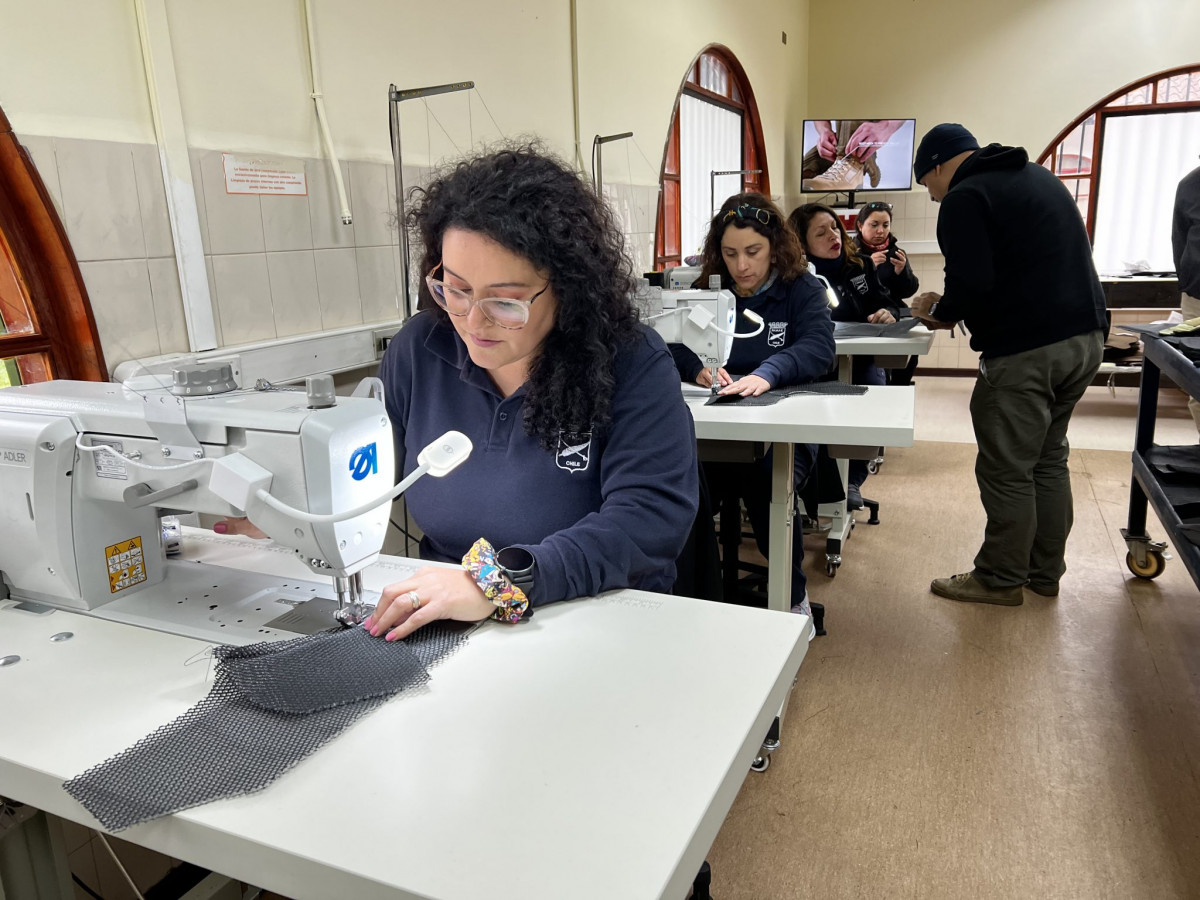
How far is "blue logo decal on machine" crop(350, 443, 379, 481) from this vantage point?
38.8 inches

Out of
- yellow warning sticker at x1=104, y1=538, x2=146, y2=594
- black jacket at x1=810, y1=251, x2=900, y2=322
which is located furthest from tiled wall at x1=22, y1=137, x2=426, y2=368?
black jacket at x1=810, y1=251, x2=900, y2=322

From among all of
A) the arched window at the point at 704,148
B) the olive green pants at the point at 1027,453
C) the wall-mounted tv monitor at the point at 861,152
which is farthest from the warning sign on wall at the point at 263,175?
the wall-mounted tv monitor at the point at 861,152

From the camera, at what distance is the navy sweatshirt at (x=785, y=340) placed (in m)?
2.51

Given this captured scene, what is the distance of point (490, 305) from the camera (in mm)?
1137

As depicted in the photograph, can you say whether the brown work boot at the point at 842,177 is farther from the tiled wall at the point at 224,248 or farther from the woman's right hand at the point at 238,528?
the woman's right hand at the point at 238,528

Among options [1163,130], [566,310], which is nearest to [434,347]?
[566,310]

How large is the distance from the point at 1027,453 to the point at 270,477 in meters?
2.40

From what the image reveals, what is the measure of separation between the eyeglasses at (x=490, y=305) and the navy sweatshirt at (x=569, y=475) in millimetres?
129

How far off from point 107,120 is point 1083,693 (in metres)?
2.59

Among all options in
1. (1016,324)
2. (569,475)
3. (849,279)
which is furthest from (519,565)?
(849,279)

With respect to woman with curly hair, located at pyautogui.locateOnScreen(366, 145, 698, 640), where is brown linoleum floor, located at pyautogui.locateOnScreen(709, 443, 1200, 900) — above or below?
below

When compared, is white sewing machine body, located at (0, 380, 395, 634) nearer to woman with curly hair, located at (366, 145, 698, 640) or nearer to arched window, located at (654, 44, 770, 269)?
woman with curly hair, located at (366, 145, 698, 640)

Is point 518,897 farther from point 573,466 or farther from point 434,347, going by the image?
point 434,347

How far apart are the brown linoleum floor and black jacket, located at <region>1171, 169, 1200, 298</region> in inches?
40.9
